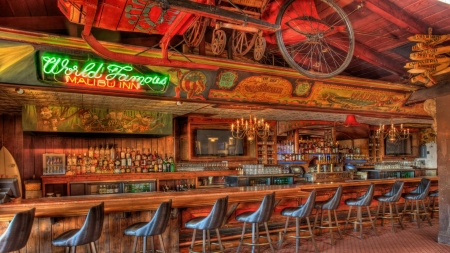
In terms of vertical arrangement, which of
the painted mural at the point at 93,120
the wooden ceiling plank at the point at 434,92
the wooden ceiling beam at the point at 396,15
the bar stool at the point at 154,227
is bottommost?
the bar stool at the point at 154,227

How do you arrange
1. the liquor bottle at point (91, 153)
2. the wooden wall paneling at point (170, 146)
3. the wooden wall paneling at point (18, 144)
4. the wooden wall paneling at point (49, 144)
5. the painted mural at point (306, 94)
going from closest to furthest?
the painted mural at point (306, 94) → the wooden wall paneling at point (18, 144) → the wooden wall paneling at point (49, 144) → the liquor bottle at point (91, 153) → the wooden wall paneling at point (170, 146)

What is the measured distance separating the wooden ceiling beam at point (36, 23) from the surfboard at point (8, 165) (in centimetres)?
309

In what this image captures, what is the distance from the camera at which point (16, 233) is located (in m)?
3.48

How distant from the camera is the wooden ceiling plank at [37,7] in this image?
17.8ft

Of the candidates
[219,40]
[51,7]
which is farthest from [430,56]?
[51,7]

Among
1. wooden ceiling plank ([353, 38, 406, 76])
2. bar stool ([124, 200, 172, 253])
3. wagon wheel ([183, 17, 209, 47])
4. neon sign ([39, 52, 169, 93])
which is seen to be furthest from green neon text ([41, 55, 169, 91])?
wooden ceiling plank ([353, 38, 406, 76])

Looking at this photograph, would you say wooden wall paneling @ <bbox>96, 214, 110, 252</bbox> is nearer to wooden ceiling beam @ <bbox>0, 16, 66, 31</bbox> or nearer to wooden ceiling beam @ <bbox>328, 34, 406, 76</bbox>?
wooden ceiling beam @ <bbox>0, 16, 66, 31</bbox>

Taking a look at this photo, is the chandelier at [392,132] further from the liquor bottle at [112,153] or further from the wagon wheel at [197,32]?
the liquor bottle at [112,153]

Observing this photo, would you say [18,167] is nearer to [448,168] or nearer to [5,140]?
[5,140]

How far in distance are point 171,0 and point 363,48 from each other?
5352 mm

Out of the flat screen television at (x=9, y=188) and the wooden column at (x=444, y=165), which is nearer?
the flat screen television at (x=9, y=188)

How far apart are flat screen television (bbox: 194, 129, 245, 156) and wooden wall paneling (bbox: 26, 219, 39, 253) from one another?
5.45 m

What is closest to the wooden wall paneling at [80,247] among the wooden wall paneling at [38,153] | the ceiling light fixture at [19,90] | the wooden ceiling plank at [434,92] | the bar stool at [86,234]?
the bar stool at [86,234]

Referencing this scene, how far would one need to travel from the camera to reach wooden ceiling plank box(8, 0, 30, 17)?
5332 mm
